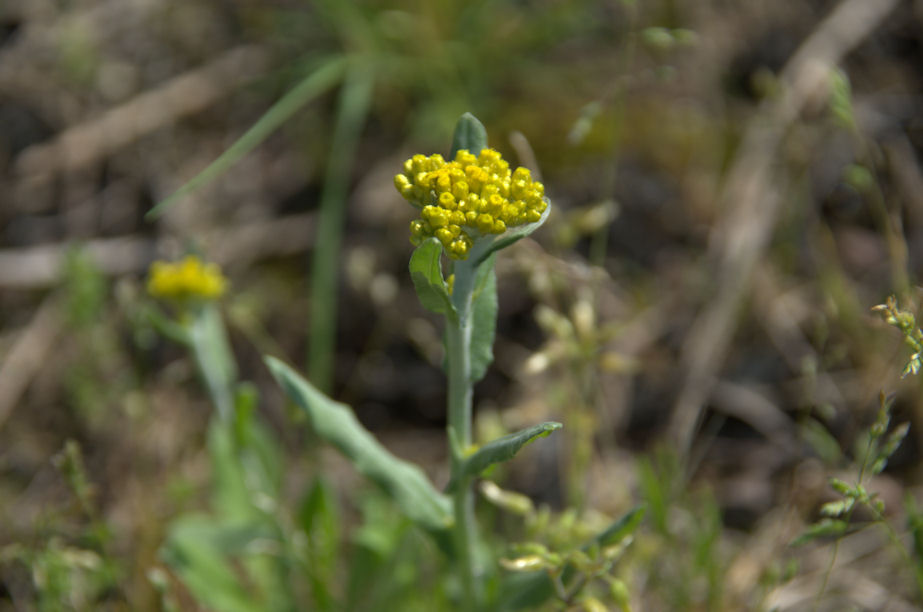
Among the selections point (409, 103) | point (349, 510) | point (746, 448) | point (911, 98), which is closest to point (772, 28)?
point (911, 98)

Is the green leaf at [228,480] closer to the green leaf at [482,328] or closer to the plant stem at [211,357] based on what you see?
the plant stem at [211,357]

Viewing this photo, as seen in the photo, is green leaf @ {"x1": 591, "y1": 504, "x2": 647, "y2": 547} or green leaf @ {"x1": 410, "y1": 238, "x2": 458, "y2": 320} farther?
green leaf @ {"x1": 591, "y1": 504, "x2": 647, "y2": 547}

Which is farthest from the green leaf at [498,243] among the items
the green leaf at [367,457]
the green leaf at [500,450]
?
the green leaf at [367,457]

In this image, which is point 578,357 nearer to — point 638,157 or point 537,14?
point 638,157

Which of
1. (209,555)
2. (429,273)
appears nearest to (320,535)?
(209,555)

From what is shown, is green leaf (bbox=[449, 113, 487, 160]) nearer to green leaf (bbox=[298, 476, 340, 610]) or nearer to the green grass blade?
green leaf (bbox=[298, 476, 340, 610])

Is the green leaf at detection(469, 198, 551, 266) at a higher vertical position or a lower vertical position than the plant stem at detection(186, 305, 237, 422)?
higher

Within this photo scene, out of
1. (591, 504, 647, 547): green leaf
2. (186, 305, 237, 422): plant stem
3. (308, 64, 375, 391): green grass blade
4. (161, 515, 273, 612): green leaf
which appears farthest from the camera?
(308, 64, 375, 391): green grass blade

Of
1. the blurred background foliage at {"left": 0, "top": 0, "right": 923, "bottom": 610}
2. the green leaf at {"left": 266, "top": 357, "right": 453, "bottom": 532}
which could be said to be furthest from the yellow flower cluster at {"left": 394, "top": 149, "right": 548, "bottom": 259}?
the blurred background foliage at {"left": 0, "top": 0, "right": 923, "bottom": 610}
